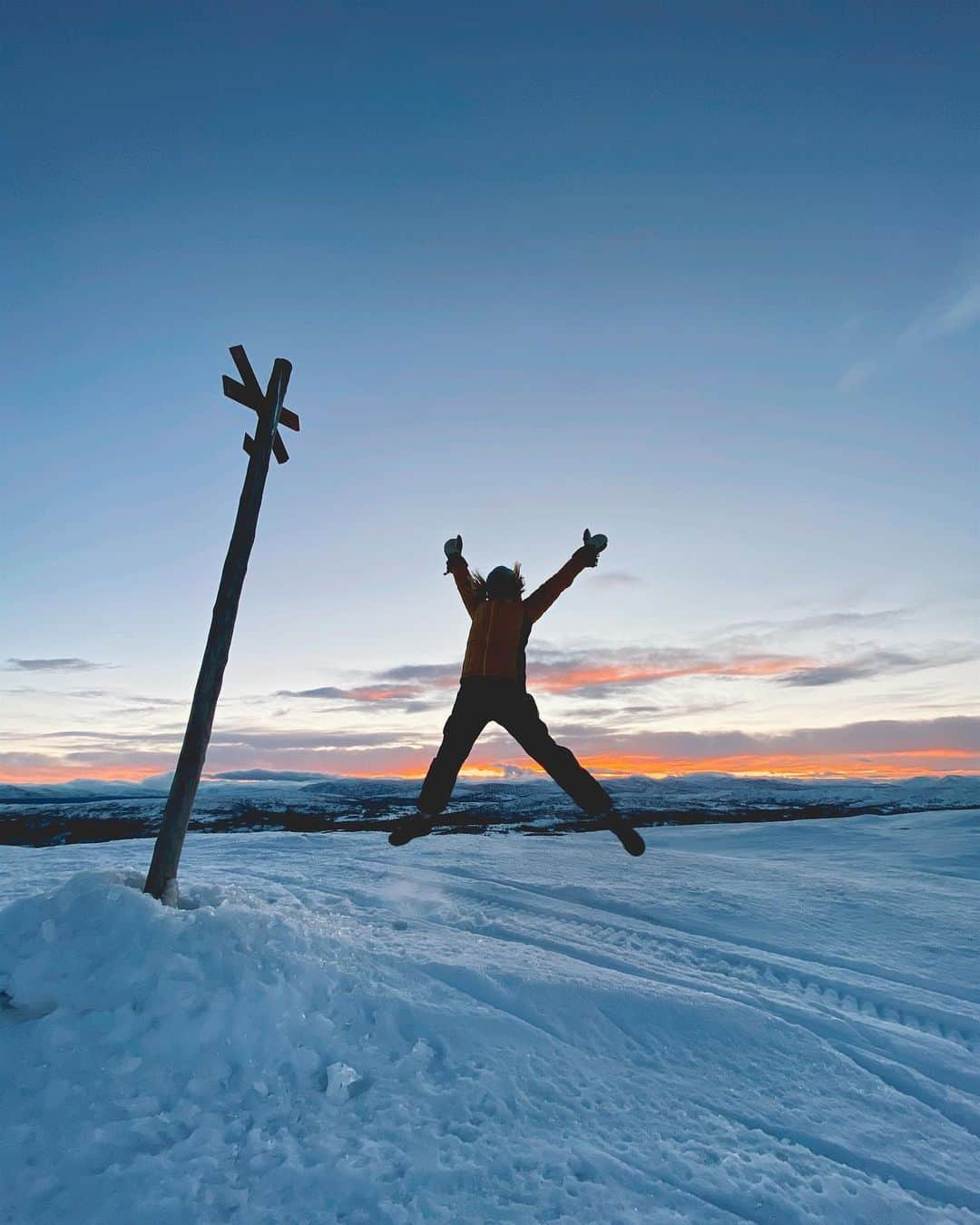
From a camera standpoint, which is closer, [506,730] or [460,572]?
[506,730]

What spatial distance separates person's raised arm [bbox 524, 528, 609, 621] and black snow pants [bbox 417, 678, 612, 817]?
68 centimetres

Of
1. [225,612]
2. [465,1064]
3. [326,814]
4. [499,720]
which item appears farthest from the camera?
[326,814]

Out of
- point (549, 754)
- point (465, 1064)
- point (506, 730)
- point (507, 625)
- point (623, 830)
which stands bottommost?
point (465, 1064)

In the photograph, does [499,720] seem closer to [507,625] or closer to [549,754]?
[549,754]

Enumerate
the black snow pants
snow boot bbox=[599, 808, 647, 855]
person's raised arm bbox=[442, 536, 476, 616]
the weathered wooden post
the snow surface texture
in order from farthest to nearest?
person's raised arm bbox=[442, 536, 476, 616] → snow boot bbox=[599, 808, 647, 855] → the black snow pants → the weathered wooden post → the snow surface texture

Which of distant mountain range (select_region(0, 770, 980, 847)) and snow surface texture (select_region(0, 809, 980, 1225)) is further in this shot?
distant mountain range (select_region(0, 770, 980, 847))

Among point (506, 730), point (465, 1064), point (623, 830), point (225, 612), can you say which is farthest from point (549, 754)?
point (225, 612)

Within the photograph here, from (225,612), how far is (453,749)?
1.95 metres

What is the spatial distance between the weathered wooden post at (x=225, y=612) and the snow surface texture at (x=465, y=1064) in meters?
0.33

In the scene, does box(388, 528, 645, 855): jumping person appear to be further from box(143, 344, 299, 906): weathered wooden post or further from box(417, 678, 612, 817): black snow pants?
box(143, 344, 299, 906): weathered wooden post

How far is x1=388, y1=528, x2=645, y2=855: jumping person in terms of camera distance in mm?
4629

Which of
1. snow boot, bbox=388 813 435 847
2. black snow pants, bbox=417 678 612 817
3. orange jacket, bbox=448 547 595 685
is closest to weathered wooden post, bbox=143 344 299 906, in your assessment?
snow boot, bbox=388 813 435 847

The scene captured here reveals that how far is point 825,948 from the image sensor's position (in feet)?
17.3

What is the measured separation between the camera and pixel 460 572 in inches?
204
